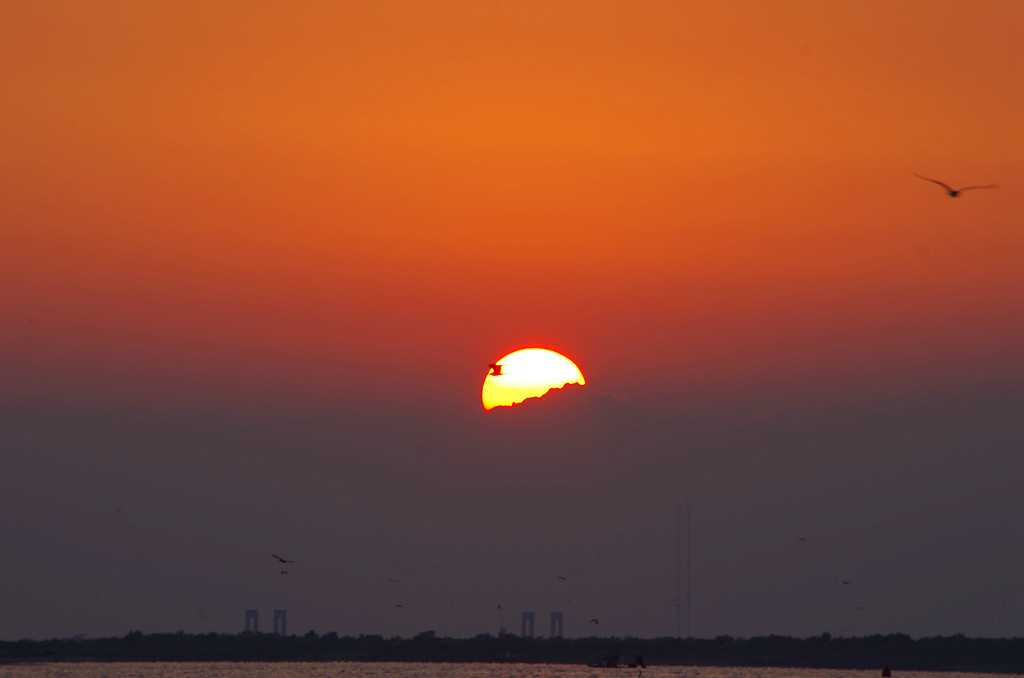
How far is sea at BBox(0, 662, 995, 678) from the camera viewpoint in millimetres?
147625

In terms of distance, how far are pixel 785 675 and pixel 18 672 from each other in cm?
9453

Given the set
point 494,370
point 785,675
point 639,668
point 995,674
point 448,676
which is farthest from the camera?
point 995,674

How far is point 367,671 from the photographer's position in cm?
15862

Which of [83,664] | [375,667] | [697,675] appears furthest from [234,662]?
[697,675]

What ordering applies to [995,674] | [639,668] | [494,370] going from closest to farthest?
[494,370]
[639,668]
[995,674]

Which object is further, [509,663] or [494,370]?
[509,663]

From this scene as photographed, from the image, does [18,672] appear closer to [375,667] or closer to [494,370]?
[375,667]

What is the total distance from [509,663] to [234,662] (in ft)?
137

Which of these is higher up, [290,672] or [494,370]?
[494,370]

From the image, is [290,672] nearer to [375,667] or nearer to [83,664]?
[375,667]

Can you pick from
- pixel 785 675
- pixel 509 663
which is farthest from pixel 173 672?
pixel 785 675

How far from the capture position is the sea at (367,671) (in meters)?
148

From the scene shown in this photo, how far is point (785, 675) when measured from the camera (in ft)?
511

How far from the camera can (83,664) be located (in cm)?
18925
